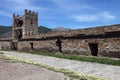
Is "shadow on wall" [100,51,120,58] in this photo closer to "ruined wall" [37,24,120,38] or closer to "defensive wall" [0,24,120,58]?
"defensive wall" [0,24,120,58]

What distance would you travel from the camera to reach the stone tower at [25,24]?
36.1m

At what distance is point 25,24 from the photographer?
36.0 metres

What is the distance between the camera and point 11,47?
3403 centimetres

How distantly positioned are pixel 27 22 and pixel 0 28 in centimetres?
6463

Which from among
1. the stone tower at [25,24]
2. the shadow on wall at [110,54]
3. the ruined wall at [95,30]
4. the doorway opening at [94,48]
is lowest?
the shadow on wall at [110,54]

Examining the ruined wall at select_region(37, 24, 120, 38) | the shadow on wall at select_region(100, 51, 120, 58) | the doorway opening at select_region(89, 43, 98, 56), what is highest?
the ruined wall at select_region(37, 24, 120, 38)

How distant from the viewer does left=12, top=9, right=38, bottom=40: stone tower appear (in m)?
36.1

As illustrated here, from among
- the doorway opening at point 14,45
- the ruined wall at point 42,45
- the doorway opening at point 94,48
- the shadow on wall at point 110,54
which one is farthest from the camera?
the doorway opening at point 14,45

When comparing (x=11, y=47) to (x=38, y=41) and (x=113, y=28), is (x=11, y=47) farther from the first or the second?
(x=113, y=28)

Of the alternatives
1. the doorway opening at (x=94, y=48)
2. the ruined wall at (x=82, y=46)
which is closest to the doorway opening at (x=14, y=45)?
the ruined wall at (x=82, y=46)

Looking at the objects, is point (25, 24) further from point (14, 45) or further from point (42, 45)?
point (42, 45)

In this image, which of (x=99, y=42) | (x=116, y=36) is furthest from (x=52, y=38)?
(x=116, y=36)

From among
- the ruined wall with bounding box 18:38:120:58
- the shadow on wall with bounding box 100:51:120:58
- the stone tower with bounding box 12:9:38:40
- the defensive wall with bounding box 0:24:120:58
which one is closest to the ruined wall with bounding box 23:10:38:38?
the stone tower with bounding box 12:9:38:40

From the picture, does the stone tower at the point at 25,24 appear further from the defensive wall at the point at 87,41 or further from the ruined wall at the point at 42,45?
the defensive wall at the point at 87,41
